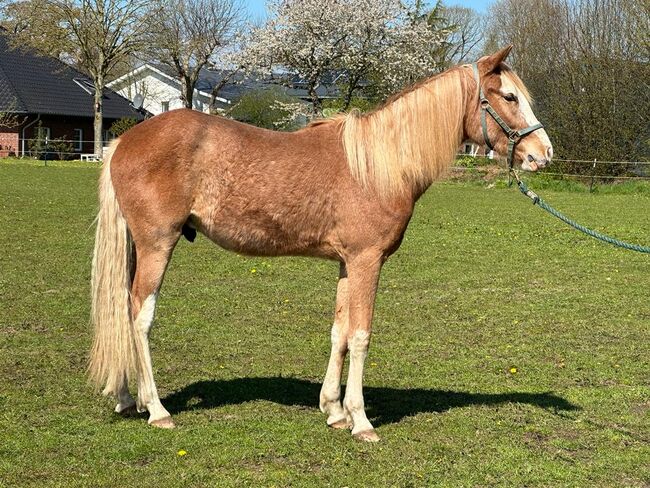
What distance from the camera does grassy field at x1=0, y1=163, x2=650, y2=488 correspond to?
4914 millimetres

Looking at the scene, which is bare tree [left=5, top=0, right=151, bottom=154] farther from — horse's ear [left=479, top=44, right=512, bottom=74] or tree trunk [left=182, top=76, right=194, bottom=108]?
horse's ear [left=479, top=44, right=512, bottom=74]

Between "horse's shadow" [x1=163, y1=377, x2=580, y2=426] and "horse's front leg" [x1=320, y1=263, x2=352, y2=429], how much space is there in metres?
0.32

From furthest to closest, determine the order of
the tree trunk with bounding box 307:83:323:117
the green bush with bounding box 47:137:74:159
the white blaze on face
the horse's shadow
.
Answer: the green bush with bounding box 47:137:74:159, the tree trunk with bounding box 307:83:323:117, the horse's shadow, the white blaze on face

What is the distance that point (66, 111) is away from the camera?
2009 inches

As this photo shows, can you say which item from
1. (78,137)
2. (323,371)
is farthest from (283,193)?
(78,137)

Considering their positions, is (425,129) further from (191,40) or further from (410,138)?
(191,40)

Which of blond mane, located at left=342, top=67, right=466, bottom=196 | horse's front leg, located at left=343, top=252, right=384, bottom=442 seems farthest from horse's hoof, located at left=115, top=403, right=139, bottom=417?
blond mane, located at left=342, top=67, right=466, bottom=196

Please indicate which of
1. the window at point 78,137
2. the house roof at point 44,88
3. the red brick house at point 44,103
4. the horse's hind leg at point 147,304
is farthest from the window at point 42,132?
the horse's hind leg at point 147,304

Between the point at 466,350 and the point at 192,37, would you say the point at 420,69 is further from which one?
the point at 466,350

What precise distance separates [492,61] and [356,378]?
2466 mm

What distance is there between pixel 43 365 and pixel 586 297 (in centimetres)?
718

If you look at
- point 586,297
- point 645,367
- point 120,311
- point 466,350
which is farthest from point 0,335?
point 586,297

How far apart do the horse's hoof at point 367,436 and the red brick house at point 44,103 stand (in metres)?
44.2

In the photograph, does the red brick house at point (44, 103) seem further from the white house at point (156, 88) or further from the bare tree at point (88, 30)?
the white house at point (156, 88)
